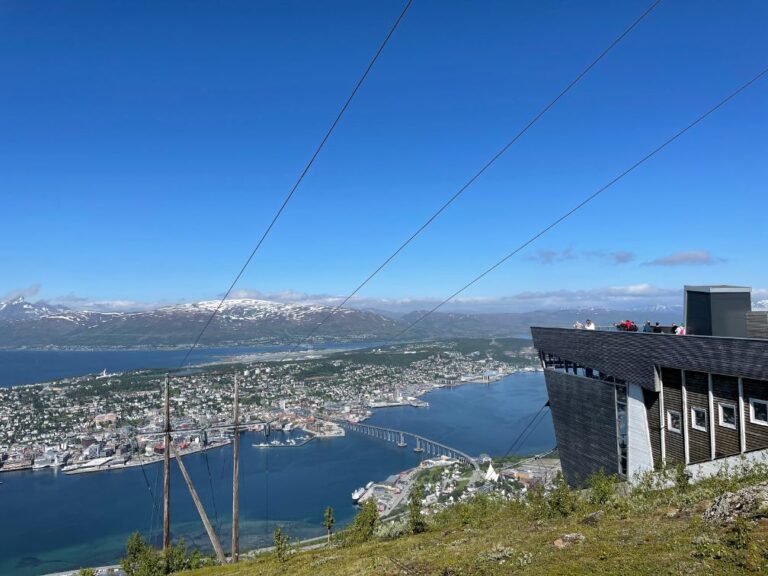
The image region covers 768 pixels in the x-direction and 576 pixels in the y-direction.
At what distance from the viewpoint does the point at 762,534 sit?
198 inches

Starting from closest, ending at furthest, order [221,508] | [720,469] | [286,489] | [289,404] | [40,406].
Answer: [720,469], [221,508], [286,489], [40,406], [289,404]

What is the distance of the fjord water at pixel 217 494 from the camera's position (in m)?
37.0

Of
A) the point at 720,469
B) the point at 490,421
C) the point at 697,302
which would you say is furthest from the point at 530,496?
the point at 490,421

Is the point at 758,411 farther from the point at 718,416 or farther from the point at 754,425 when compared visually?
the point at 718,416

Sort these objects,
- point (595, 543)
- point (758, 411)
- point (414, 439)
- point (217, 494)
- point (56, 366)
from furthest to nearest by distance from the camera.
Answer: point (56, 366), point (414, 439), point (217, 494), point (758, 411), point (595, 543)

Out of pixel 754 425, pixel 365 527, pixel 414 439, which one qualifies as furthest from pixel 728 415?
pixel 414 439

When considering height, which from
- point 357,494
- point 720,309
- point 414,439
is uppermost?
point 720,309

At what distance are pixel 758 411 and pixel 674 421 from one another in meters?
2.08

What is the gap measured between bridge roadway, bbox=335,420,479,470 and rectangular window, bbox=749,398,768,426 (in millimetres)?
43788

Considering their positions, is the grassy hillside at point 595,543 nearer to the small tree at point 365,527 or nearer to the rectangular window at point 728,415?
the rectangular window at point 728,415

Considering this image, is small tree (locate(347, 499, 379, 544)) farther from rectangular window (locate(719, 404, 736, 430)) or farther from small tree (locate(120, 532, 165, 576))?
rectangular window (locate(719, 404, 736, 430))

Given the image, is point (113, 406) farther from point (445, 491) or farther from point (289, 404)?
point (445, 491)

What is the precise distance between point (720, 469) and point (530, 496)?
3.75m

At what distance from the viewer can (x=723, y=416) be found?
359 inches
